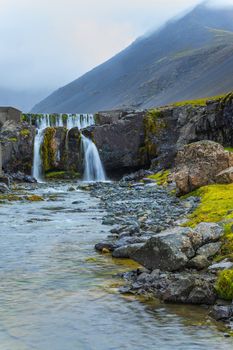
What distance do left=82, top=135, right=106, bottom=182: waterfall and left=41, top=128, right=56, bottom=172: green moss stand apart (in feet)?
17.8

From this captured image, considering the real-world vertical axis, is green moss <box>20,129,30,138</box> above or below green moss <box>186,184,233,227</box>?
above

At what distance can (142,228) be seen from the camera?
92.7 feet

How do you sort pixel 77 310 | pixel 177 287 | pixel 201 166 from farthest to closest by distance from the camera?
pixel 201 166 → pixel 177 287 → pixel 77 310

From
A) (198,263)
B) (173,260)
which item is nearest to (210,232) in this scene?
(198,263)

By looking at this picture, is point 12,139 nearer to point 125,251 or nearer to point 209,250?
point 125,251

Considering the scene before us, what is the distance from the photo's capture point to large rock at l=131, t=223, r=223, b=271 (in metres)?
18.4

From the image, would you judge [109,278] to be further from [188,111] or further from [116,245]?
[188,111]

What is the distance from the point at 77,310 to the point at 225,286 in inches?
175

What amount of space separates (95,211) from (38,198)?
39.3ft

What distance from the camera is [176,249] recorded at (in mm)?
18688

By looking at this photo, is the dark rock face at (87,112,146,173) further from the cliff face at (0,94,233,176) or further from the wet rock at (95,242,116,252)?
the wet rock at (95,242,116,252)

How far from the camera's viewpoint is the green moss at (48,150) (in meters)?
87.4

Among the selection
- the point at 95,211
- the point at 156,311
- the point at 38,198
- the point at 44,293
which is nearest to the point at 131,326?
the point at 156,311

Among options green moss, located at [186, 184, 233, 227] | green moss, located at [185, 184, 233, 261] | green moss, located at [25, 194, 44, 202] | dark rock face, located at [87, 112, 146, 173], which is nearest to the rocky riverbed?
green moss, located at [185, 184, 233, 261]
